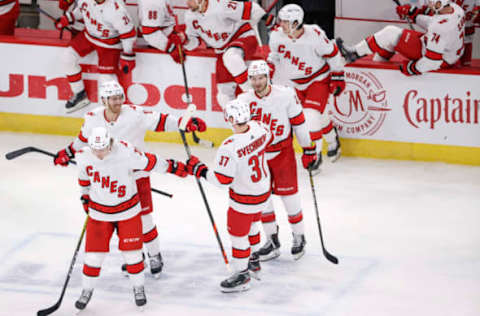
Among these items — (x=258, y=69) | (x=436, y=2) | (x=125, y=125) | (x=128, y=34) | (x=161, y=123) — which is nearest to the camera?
(x=125, y=125)

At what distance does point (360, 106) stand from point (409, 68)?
1.95 ft

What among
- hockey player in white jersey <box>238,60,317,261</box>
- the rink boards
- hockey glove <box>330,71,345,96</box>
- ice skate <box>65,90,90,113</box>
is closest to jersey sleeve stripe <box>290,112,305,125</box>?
hockey player in white jersey <box>238,60,317,261</box>

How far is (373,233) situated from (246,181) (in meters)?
1.60

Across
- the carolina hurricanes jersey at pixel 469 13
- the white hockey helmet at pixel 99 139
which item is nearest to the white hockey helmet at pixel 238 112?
the white hockey helmet at pixel 99 139

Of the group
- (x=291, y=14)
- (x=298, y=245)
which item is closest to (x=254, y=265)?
(x=298, y=245)

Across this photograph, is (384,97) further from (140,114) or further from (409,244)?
(140,114)

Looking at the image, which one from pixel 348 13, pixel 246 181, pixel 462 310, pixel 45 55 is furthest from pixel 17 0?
pixel 462 310

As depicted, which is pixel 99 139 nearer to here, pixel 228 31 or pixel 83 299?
pixel 83 299

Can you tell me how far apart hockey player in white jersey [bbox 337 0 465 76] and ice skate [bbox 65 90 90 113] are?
2512mm

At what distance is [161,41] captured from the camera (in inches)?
369

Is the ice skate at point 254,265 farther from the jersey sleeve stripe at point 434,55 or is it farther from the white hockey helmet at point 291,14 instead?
the jersey sleeve stripe at point 434,55

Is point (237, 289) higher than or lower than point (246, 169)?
lower

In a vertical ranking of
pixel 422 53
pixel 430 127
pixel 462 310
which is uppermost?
pixel 422 53

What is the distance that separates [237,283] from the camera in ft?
22.1
